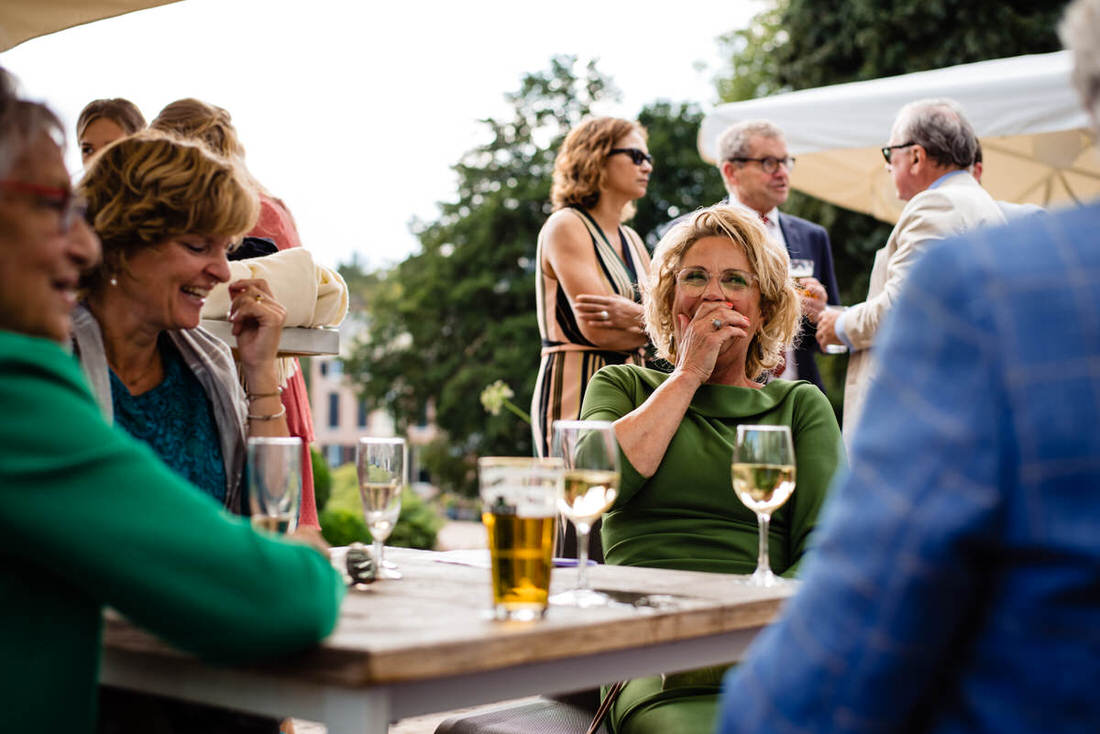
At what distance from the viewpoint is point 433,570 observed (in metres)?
2.18

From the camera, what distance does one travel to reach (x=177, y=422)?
2.33m

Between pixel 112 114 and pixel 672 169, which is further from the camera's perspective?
pixel 672 169

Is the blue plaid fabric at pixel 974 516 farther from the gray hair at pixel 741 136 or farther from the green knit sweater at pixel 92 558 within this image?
the gray hair at pixel 741 136

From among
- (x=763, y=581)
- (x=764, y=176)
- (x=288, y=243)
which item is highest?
(x=764, y=176)

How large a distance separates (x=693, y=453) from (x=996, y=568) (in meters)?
1.86

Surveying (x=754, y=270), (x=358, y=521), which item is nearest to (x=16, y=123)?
(x=754, y=270)

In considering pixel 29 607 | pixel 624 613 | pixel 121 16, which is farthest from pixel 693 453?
pixel 121 16

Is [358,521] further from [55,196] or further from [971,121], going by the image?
[55,196]

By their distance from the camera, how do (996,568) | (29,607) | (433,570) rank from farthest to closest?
(433,570)
(29,607)
(996,568)

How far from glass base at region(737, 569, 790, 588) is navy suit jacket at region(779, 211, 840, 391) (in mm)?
2761

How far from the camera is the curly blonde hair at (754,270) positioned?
2984mm

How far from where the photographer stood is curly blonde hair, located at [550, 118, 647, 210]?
14.8 ft

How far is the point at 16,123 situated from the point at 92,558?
529mm

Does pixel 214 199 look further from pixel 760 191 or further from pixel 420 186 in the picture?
pixel 420 186
